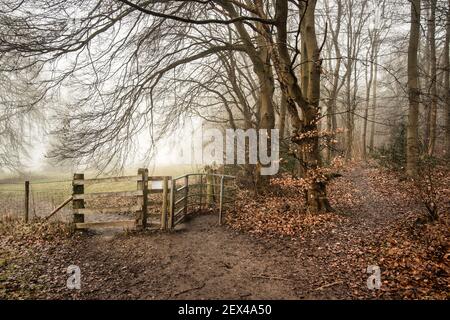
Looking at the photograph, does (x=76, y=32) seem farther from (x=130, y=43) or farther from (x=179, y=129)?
(x=179, y=129)

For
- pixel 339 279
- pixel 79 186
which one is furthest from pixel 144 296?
pixel 79 186

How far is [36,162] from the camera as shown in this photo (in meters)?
33.3

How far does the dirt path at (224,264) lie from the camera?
5.75m

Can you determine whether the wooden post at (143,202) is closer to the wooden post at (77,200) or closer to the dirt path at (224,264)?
the dirt path at (224,264)

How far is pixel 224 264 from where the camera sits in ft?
23.0

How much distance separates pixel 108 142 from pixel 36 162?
28139mm
